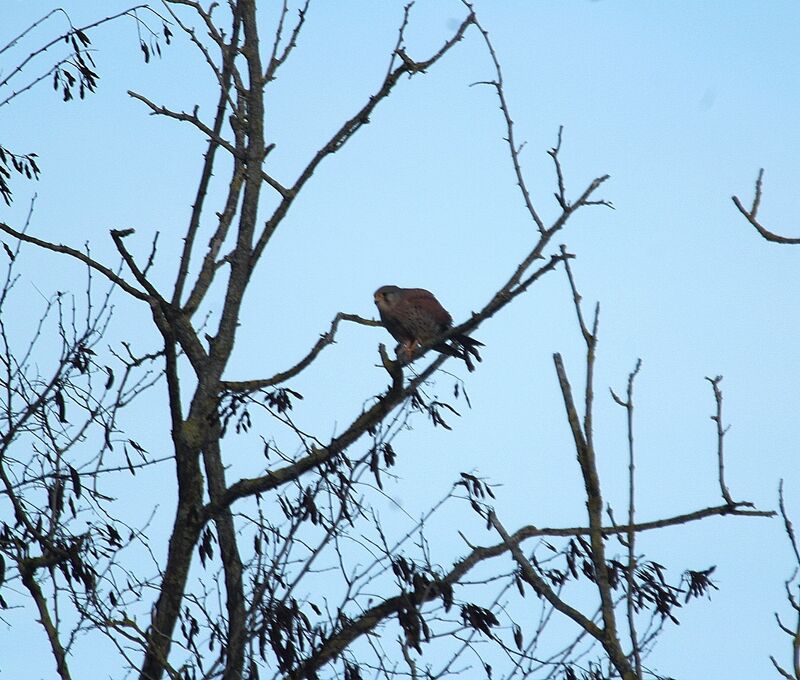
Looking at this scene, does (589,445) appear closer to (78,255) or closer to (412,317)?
(78,255)

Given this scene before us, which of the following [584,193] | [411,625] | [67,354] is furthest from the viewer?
[67,354]

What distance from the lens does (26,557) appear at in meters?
5.05

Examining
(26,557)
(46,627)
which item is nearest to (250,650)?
(46,627)

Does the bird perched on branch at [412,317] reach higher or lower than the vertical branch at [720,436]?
higher

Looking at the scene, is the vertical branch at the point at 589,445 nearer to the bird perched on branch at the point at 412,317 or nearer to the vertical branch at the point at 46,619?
the vertical branch at the point at 46,619

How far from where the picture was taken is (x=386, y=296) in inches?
329

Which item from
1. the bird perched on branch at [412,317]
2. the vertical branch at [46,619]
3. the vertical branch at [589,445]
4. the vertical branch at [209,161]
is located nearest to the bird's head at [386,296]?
the bird perched on branch at [412,317]

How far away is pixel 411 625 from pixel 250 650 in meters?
0.80

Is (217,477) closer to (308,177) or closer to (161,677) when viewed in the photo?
(161,677)

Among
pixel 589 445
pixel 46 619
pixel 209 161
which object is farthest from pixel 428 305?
pixel 589 445

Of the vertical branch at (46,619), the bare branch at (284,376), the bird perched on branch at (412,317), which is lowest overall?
the vertical branch at (46,619)

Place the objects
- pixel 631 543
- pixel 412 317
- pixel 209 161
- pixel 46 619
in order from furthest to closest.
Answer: pixel 412 317, pixel 209 161, pixel 46 619, pixel 631 543

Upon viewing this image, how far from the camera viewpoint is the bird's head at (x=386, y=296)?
827 cm

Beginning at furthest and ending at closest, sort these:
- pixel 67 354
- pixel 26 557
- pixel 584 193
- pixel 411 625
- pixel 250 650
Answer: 1. pixel 67 354
2. pixel 26 557
3. pixel 411 625
4. pixel 250 650
5. pixel 584 193
